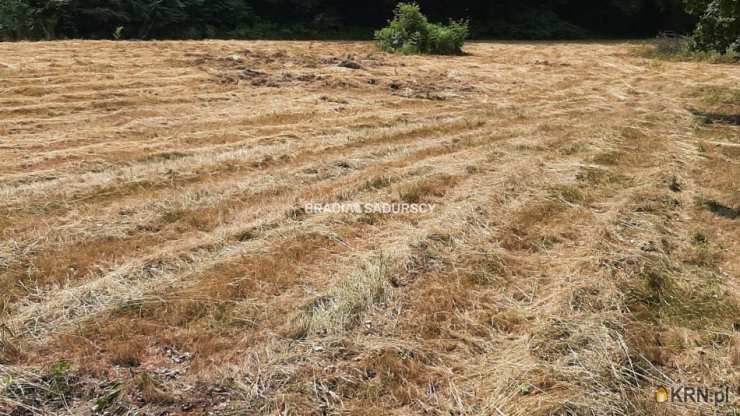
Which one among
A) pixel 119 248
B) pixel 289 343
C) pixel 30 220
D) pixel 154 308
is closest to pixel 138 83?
pixel 30 220

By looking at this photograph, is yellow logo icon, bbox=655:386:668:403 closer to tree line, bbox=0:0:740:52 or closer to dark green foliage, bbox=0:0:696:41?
dark green foliage, bbox=0:0:696:41

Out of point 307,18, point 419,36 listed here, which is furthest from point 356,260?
point 307,18

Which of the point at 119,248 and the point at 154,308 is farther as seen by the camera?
the point at 119,248

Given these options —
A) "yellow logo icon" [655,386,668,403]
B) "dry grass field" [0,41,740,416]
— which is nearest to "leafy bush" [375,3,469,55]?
"dry grass field" [0,41,740,416]

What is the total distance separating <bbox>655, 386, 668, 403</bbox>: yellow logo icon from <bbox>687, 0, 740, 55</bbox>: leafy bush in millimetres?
6353

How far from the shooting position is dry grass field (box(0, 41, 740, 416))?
7.82 ft

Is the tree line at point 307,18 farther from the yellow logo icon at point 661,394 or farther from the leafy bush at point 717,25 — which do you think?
the yellow logo icon at point 661,394

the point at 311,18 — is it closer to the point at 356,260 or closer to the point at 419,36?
the point at 419,36

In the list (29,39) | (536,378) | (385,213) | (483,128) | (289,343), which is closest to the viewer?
(536,378)

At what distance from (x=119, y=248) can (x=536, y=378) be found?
2823 mm

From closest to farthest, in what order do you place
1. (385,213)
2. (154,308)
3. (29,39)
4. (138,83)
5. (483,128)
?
1. (154,308)
2. (385,213)
3. (483,128)
4. (138,83)
5. (29,39)

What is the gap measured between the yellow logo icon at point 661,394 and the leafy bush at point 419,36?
12.9m

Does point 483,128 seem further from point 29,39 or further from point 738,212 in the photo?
point 29,39

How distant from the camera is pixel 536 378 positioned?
7.80 ft
